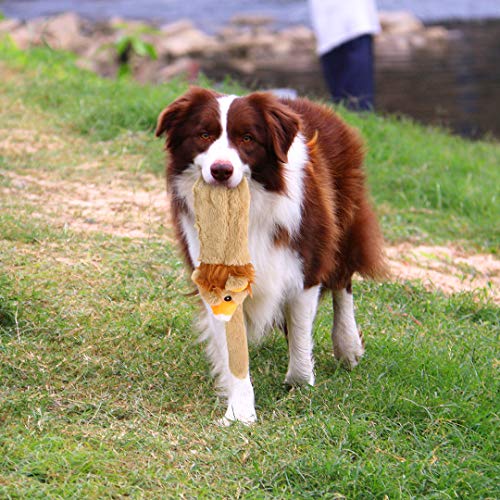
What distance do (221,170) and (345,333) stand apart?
1.27 meters

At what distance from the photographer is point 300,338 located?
3729 millimetres

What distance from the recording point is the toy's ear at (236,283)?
11.1ft

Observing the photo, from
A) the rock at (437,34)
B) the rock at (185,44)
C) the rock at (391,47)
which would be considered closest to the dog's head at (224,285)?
A: the rock at (185,44)

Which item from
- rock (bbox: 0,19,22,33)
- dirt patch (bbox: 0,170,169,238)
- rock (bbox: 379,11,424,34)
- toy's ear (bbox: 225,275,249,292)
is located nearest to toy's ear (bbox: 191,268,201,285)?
toy's ear (bbox: 225,275,249,292)

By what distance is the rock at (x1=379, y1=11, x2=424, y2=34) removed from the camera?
17.9 m

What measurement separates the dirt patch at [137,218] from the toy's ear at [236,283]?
1.94m

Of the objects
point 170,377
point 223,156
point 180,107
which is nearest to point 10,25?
point 170,377

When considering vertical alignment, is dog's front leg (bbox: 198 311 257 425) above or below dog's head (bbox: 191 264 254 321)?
below

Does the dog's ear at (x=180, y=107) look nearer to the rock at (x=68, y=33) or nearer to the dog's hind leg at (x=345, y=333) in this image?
the dog's hind leg at (x=345, y=333)

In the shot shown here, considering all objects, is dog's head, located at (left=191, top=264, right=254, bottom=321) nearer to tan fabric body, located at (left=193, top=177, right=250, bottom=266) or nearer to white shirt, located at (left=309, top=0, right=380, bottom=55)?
tan fabric body, located at (left=193, top=177, right=250, bottom=266)

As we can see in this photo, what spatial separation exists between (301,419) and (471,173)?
451 cm

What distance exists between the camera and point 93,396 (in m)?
3.59

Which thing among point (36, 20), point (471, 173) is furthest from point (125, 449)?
point (36, 20)

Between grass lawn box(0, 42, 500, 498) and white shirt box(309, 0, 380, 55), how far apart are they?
2782 mm
